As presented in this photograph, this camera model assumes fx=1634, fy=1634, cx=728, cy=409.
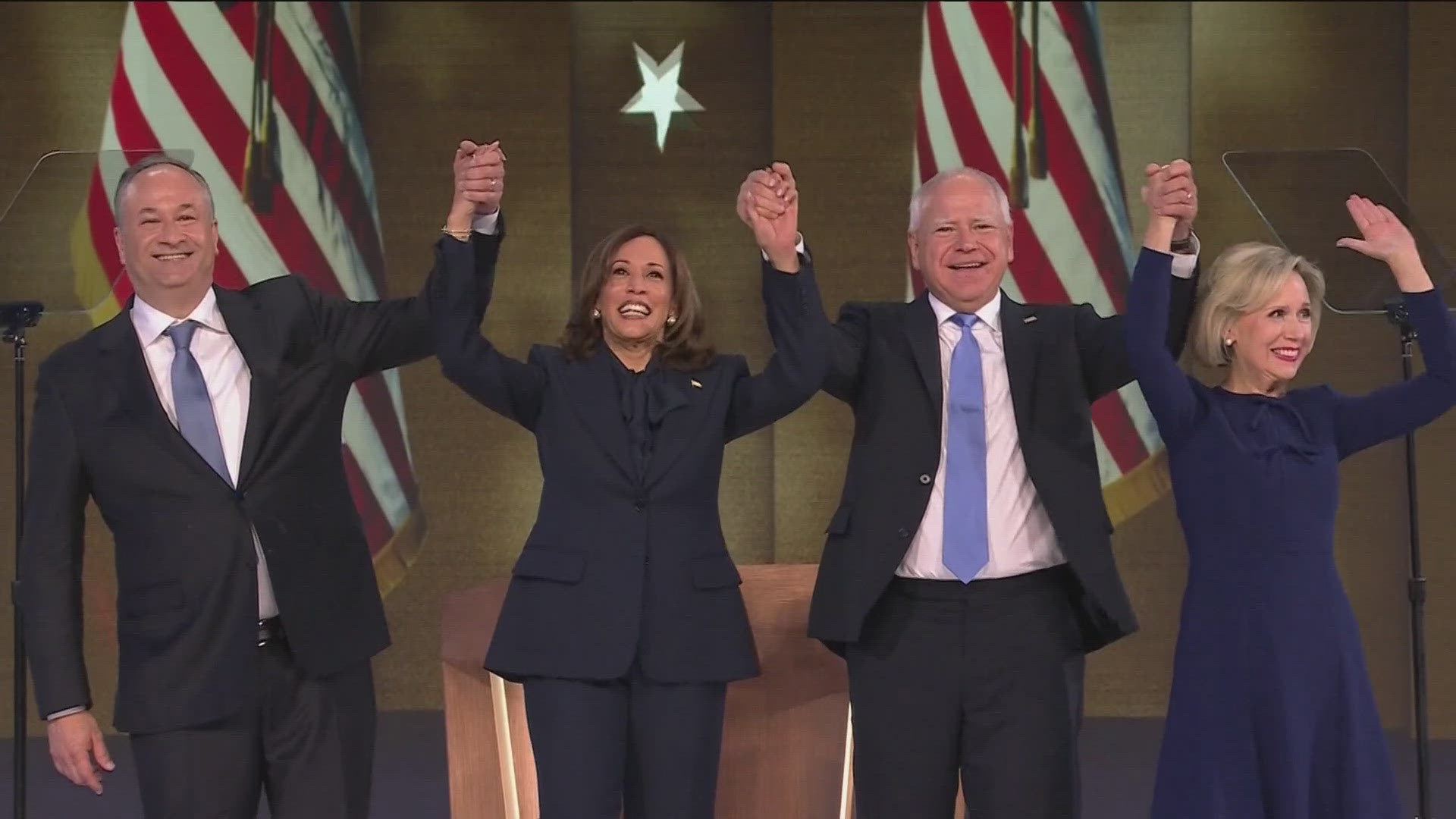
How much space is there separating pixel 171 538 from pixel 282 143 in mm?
3528

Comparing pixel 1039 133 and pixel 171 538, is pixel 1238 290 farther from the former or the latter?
pixel 1039 133

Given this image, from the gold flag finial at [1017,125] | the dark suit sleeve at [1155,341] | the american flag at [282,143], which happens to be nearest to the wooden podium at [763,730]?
the dark suit sleeve at [1155,341]

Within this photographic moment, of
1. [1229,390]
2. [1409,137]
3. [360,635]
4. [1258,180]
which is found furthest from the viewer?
[1409,137]

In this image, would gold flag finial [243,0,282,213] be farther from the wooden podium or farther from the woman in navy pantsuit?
the woman in navy pantsuit

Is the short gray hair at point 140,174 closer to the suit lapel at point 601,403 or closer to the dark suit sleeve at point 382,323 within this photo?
the dark suit sleeve at point 382,323

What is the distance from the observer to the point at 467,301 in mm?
2658

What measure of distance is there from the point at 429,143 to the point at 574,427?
3371 mm

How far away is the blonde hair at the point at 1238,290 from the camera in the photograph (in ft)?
8.71

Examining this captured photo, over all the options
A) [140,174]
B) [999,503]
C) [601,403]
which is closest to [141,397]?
[140,174]

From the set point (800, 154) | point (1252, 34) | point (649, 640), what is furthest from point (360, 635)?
point (1252, 34)

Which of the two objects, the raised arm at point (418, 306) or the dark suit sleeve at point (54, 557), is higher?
the raised arm at point (418, 306)

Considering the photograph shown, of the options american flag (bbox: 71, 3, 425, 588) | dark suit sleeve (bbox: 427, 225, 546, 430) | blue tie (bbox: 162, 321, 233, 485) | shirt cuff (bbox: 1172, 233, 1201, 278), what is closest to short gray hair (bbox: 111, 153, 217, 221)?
blue tie (bbox: 162, 321, 233, 485)

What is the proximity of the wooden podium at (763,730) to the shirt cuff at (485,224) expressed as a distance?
118 centimetres

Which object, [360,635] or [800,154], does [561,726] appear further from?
[800,154]
